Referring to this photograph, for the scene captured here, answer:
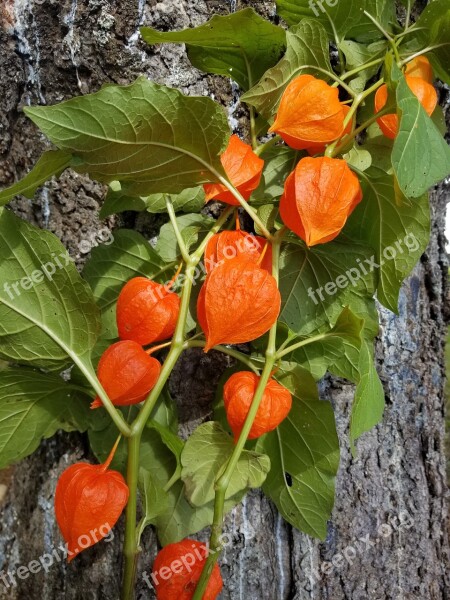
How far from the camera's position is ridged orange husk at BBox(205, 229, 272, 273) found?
796 millimetres

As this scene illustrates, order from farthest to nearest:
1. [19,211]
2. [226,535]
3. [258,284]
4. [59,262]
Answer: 1. [19,211]
2. [226,535]
3. [59,262]
4. [258,284]

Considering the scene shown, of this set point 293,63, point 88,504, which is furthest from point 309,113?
point 88,504

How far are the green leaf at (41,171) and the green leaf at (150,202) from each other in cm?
14

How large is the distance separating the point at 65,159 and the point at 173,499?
52 cm

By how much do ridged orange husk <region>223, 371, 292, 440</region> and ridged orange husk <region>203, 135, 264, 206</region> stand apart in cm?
26

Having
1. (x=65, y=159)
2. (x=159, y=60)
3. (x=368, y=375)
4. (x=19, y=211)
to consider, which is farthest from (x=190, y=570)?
(x=159, y=60)

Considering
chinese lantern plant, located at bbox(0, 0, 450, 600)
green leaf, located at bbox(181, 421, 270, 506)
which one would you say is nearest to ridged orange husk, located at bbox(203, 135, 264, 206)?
chinese lantern plant, located at bbox(0, 0, 450, 600)

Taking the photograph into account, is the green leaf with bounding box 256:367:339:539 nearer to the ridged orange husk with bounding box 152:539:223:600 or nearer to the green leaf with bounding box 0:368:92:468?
the ridged orange husk with bounding box 152:539:223:600

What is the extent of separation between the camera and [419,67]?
35.1 inches

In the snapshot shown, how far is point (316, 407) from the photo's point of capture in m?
0.86

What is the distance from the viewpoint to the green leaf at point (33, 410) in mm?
884

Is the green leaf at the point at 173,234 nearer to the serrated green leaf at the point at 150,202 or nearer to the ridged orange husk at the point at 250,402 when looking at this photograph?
the serrated green leaf at the point at 150,202

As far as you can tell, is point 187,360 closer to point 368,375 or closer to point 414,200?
point 368,375

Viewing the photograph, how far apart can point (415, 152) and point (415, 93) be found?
177 mm
